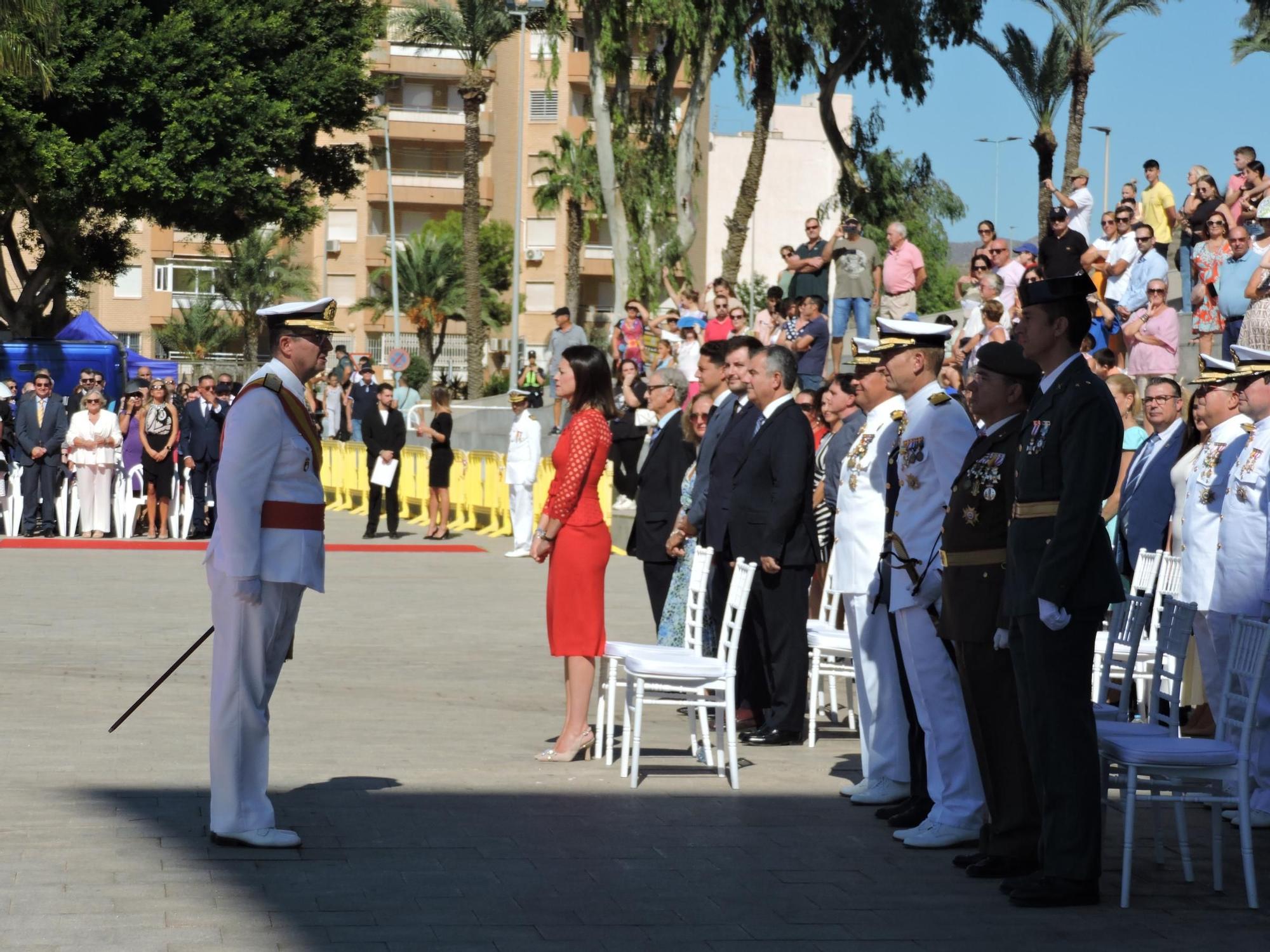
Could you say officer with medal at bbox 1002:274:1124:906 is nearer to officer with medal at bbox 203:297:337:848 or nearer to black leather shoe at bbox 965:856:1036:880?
black leather shoe at bbox 965:856:1036:880

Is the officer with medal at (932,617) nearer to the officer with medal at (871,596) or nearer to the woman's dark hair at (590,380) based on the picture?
the officer with medal at (871,596)

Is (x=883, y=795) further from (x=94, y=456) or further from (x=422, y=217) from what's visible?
(x=422, y=217)

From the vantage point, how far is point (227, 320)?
3051 inches

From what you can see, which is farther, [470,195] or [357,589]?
[470,195]

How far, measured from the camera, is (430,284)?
70.6 meters

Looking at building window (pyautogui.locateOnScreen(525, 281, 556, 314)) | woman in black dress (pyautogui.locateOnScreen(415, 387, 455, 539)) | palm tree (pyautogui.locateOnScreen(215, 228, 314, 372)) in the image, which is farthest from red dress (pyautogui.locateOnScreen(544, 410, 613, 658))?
building window (pyautogui.locateOnScreen(525, 281, 556, 314))

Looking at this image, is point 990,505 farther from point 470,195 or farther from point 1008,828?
point 470,195

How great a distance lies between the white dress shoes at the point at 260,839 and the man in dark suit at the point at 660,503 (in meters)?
3.77

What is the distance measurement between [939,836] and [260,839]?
2.76 meters

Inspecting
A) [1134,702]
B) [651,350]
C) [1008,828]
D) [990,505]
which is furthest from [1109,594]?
[651,350]

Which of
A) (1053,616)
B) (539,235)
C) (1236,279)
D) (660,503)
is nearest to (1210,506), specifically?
(1053,616)

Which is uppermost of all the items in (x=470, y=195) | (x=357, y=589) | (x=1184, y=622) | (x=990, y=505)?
(x=470, y=195)

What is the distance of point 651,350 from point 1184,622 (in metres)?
18.7

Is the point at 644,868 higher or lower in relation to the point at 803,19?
lower
